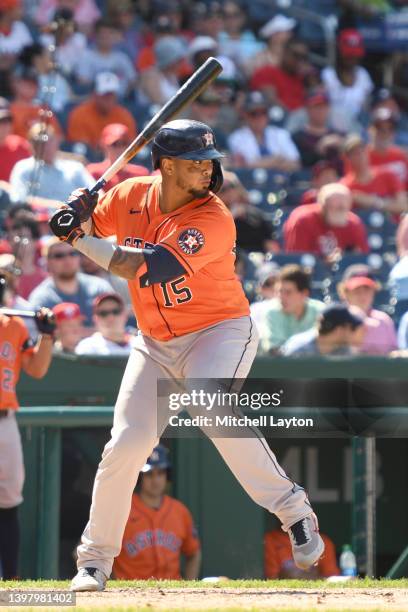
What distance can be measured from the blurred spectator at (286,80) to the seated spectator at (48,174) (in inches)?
152

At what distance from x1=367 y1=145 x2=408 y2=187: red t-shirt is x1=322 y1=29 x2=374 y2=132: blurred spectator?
116 cm

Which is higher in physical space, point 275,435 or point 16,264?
point 16,264

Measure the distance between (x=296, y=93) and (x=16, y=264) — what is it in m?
6.04

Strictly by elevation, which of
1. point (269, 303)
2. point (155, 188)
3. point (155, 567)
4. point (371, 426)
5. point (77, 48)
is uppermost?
→ point (77, 48)

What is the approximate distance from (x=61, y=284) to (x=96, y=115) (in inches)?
131

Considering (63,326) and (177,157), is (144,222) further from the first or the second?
(63,326)

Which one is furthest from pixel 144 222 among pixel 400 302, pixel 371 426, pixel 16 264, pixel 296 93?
pixel 296 93

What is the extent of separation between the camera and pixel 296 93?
13.5m

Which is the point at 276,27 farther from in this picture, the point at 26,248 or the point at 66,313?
the point at 66,313

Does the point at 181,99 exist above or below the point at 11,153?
below

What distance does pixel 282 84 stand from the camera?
13391 mm

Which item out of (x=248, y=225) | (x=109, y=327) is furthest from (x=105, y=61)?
(x=109, y=327)

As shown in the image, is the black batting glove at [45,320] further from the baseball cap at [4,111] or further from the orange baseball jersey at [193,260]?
the baseball cap at [4,111]

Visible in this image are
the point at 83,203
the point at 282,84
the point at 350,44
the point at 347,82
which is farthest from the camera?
the point at 350,44
